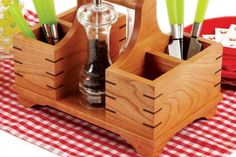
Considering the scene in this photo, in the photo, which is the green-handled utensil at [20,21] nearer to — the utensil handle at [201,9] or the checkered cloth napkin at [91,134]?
the checkered cloth napkin at [91,134]

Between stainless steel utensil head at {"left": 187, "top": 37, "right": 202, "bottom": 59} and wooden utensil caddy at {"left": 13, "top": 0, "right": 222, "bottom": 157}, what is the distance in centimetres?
1

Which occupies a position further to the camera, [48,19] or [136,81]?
[48,19]

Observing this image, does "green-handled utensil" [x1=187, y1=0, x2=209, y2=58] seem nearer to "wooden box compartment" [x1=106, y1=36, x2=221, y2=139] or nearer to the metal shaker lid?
"wooden box compartment" [x1=106, y1=36, x2=221, y2=139]

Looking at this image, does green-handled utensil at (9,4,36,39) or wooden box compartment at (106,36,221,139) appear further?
green-handled utensil at (9,4,36,39)

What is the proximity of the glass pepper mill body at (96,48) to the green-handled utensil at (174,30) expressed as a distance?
0.08 m

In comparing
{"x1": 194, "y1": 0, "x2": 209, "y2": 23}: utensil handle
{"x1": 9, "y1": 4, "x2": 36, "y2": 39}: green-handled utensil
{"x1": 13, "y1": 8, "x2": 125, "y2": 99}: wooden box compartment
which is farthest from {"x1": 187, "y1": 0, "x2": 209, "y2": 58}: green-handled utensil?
{"x1": 9, "y1": 4, "x2": 36, "y2": 39}: green-handled utensil

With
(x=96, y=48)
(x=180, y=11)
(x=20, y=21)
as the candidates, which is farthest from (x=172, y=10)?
(x=20, y=21)

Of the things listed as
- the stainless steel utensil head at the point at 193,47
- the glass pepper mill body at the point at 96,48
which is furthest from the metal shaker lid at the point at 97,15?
the stainless steel utensil head at the point at 193,47

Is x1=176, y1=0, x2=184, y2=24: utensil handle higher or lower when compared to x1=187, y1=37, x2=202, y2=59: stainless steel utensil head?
higher

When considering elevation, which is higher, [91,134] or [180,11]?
[180,11]

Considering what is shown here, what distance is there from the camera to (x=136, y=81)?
4.19 feet

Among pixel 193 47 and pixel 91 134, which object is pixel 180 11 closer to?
pixel 193 47

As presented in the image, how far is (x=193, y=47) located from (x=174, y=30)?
4 cm

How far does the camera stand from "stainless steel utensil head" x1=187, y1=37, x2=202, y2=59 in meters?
1.38
